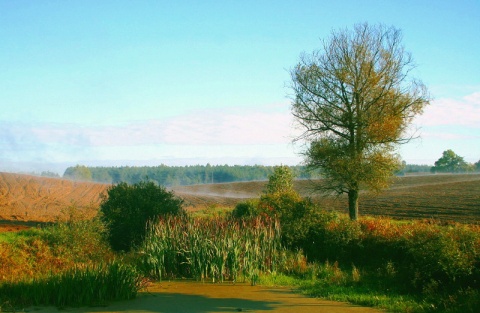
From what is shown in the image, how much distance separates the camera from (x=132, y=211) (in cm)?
2402

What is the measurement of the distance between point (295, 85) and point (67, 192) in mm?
41207

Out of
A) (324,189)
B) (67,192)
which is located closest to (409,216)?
(324,189)

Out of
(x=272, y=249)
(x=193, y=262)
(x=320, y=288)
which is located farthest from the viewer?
(x=272, y=249)

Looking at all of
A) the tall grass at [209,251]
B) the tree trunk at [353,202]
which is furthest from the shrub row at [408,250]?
the tree trunk at [353,202]

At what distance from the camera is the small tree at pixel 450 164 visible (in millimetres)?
122938

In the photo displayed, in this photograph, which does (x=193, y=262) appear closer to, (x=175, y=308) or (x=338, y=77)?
(x=175, y=308)

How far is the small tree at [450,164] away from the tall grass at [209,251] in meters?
117

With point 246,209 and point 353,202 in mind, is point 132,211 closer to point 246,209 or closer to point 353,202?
point 246,209

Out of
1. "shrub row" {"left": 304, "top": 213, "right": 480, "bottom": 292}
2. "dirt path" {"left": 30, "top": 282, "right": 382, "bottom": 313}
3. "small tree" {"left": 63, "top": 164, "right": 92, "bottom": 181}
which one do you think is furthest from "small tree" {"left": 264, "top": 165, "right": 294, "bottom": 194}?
"small tree" {"left": 63, "top": 164, "right": 92, "bottom": 181}

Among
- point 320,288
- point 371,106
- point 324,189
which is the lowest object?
point 320,288

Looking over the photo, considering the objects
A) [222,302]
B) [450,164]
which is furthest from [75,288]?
[450,164]

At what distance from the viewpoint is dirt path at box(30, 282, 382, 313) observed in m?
11.8

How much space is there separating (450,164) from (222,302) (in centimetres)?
12323

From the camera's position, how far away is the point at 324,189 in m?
28.9
